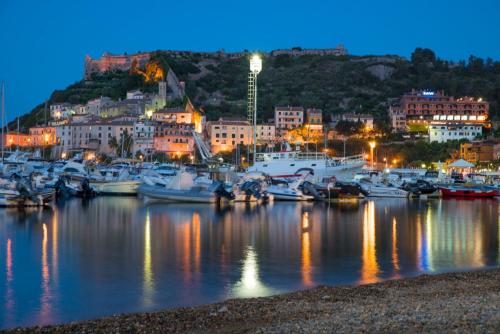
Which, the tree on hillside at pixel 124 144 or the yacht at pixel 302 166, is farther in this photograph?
the tree on hillside at pixel 124 144

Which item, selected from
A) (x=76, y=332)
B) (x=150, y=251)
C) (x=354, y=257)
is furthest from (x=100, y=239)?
(x=76, y=332)

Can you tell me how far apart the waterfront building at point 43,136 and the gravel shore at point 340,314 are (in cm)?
9885

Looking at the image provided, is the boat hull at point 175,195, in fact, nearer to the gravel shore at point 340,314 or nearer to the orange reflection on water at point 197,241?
the orange reflection on water at point 197,241

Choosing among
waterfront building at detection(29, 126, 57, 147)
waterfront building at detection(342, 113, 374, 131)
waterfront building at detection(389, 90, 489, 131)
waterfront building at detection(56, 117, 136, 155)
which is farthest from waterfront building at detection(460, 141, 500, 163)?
waterfront building at detection(29, 126, 57, 147)

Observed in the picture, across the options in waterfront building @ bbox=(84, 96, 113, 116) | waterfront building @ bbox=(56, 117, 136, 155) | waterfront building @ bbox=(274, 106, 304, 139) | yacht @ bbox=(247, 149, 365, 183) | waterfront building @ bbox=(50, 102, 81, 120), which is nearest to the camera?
yacht @ bbox=(247, 149, 365, 183)

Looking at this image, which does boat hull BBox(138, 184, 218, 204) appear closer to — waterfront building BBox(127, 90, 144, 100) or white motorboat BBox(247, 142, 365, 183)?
white motorboat BBox(247, 142, 365, 183)

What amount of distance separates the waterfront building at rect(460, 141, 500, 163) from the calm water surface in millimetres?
54253

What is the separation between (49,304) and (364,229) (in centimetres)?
1733

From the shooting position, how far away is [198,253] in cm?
2097

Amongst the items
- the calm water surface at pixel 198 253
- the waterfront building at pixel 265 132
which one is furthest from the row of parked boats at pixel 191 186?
the waterfront building at pixel 265 132

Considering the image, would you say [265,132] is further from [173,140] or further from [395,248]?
[395,248]

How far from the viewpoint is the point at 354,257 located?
20.3 m

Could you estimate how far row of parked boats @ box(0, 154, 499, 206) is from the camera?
4287cm

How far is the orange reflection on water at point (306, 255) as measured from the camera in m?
16.6
